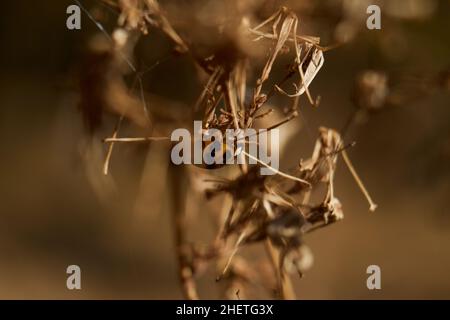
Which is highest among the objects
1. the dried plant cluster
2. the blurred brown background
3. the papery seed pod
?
the blurred brown background

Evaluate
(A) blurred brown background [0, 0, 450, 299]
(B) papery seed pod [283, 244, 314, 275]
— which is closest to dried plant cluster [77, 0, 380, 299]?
(B) papery seed pod [283, 244, 314, 275]

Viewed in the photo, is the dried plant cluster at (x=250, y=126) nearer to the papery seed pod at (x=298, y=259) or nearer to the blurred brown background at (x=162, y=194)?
the papery seed pod at (x=298, y=259)

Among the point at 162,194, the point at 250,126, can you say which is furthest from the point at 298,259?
the point at 162,194

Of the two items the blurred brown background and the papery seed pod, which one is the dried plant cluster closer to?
the papery seed pod

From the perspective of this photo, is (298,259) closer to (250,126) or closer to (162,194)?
(250,126)

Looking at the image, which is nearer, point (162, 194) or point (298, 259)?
point (298, 259)

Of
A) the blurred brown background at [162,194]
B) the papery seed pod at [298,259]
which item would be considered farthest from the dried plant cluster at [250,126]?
the blurred brown background at [162,194]

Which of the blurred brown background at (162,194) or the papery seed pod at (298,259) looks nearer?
the papery seed pod at (298,259)

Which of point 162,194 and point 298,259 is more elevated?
point 162,194
